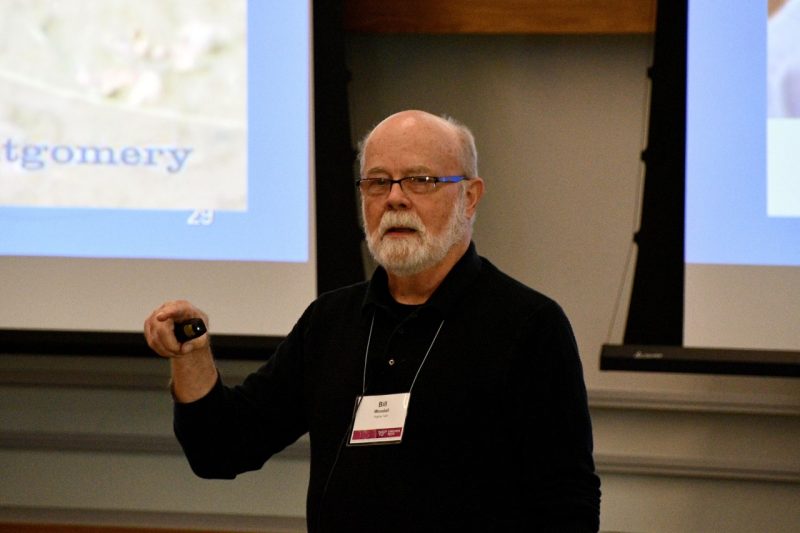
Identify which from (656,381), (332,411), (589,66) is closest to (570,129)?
(589,66)

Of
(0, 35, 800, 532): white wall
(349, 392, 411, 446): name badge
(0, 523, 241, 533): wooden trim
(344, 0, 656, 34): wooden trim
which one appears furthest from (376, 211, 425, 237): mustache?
(0, 523, 241, 533): wooden trim

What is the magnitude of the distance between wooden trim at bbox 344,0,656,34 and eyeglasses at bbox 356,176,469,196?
128 centimetres

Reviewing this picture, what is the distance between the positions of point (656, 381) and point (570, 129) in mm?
770

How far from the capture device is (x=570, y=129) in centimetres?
327

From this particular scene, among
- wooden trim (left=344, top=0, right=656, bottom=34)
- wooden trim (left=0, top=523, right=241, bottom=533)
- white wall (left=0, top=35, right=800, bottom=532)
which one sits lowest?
wooden trim (left=0, top=523, right=241, bottom=533)

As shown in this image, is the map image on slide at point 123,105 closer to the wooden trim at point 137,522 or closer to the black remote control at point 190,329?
the wooden trim at point 137,522

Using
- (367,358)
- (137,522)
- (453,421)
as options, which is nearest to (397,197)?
(367,358)

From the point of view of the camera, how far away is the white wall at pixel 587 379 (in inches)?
124

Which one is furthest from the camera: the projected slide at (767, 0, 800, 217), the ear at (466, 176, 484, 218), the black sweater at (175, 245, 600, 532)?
the projected slide at (767, 0, 800, 217)

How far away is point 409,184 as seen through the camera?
1.97 metres

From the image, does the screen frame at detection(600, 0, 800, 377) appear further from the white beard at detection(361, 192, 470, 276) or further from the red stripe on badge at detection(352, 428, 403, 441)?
the red stripe on badge at detection(352, 428, 403, 441)

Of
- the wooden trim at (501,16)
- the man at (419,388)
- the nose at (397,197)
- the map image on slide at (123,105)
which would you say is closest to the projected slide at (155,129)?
the map image on slide at (123,105)

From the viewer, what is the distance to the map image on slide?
10.1 ft

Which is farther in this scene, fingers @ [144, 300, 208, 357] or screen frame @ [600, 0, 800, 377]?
screen frame @ [600, 0, 800, 377]
